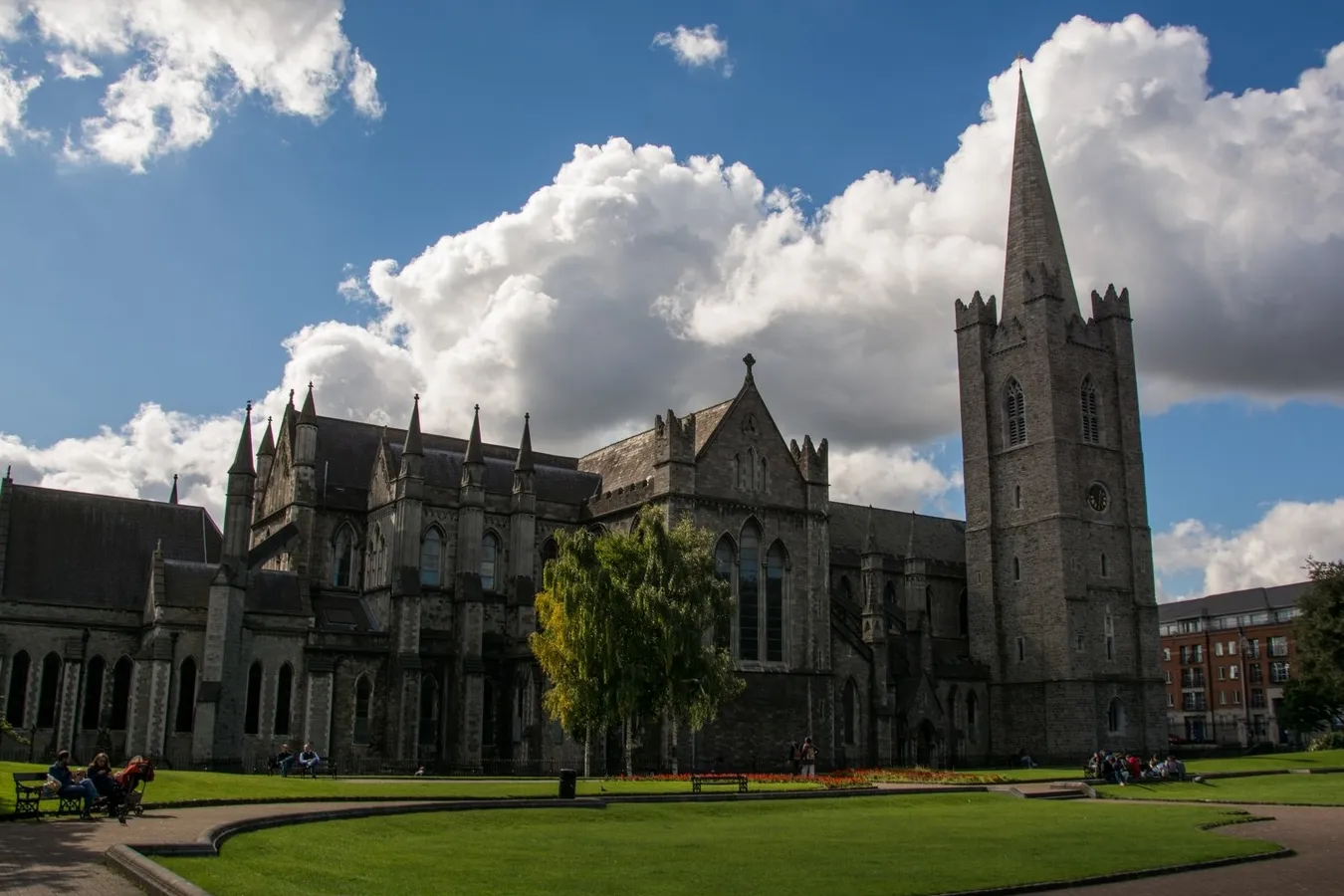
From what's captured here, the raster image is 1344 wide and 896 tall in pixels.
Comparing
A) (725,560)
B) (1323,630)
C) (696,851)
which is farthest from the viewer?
(1323,630)

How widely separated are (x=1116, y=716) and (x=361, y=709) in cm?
4186

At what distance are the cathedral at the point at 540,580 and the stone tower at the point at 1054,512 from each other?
0.55ft

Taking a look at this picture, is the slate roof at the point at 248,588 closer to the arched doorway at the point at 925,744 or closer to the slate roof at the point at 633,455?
the slate roof at the point at 633,455

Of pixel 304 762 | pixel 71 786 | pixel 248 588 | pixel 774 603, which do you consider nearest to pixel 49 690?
pixel 248 588

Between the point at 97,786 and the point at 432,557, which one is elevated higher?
the point at 432,557

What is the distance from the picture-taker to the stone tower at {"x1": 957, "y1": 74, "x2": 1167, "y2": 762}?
68.1m

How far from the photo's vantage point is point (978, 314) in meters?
76.1

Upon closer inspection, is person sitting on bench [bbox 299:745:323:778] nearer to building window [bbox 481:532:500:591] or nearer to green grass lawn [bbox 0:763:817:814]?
green grass lawn [bbox 0:763:817:814]

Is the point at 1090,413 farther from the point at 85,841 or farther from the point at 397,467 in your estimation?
the point at 85,841

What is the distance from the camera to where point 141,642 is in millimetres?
50531

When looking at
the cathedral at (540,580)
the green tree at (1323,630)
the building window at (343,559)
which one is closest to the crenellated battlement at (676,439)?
the cathedral at (540,580)

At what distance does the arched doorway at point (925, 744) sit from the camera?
6344 cm

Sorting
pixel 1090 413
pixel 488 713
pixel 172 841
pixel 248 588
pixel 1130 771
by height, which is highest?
pixel 1090 413

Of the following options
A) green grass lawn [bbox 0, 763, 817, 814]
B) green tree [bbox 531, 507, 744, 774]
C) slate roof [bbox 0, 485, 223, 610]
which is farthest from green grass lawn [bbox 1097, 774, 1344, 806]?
slate roof [bbox 0, 485, 223, 610]
